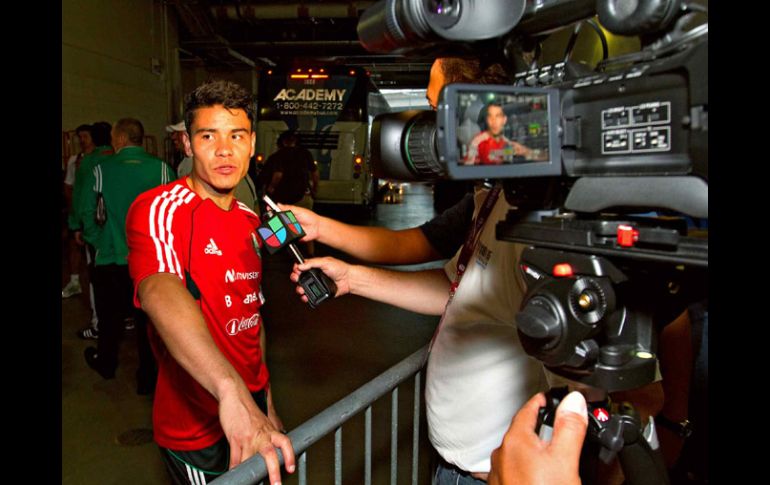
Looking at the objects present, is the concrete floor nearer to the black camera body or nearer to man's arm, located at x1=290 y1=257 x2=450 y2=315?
man's arm, located at x1=290 y1=257 x2=450 y2=315

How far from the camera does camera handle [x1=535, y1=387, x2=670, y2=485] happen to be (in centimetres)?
116

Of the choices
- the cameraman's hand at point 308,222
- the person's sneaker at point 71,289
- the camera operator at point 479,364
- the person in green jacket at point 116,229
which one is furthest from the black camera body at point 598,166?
the person's sneaker at point 71,289

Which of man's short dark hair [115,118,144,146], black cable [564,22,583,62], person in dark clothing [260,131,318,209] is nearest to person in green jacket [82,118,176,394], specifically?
man's short dark hair [115,118,144,146]

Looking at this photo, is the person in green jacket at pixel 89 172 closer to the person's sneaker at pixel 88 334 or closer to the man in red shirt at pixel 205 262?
the person's sneaker at pixel 88 334

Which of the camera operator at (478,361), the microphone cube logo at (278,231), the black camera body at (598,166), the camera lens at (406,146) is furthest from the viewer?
the microphone cube logo at (278,231)

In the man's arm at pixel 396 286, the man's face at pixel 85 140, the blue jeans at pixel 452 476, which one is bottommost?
the blue jeans at pixel 452 476

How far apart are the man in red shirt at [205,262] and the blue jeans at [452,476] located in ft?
1.94

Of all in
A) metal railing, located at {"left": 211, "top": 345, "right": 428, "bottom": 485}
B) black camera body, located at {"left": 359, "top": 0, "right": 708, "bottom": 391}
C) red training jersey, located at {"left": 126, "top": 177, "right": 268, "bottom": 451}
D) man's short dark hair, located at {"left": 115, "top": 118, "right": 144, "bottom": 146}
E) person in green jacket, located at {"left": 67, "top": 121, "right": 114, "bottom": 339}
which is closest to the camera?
black camera body, located at {"left": 359, "top": 0, "right": 708, "bottom": 391}

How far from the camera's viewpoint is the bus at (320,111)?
13039mm

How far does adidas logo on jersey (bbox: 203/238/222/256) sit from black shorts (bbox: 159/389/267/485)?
2.42ft

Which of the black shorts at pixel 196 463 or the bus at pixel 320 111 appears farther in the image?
the bus at pixel 320 111

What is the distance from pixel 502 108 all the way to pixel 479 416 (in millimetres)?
981
